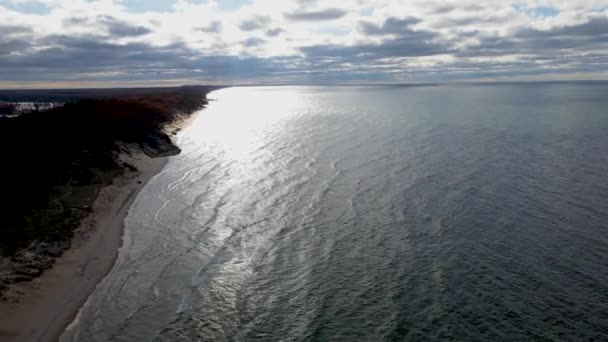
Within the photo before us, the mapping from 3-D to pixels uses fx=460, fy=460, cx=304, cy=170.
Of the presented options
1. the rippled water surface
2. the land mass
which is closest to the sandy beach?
the land mass

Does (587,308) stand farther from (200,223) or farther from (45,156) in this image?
(45,156)

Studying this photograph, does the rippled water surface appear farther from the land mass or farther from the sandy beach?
the land mass

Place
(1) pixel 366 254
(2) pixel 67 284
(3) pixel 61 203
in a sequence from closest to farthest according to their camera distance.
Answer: (2) pixel 67 284 → (1) pixel 366 254 → (3) pixel 61 203

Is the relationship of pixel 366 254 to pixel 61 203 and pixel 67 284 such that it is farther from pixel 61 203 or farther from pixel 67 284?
pixel 61 203

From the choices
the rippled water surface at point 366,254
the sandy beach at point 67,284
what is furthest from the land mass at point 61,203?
the rippled water surface at point 366,254

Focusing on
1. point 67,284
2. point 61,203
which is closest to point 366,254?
point 67,284

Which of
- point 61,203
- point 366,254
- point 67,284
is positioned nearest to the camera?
point 67,284
